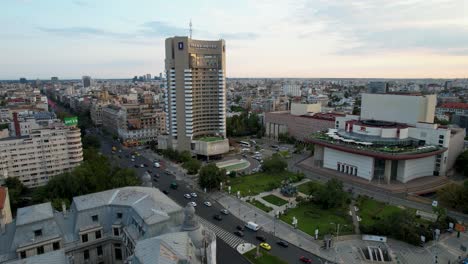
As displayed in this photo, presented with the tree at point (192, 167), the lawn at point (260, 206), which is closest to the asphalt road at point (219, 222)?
the tree at point (192, 167)

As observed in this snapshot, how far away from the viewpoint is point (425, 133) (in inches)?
3098

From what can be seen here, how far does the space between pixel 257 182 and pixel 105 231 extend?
43.9m

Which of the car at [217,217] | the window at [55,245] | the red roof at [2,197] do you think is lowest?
the car at [217,217]

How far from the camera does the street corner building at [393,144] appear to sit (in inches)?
2874

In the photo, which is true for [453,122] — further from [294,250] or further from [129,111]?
[129,111]

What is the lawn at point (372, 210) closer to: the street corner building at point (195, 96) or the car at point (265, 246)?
the car at point (265, 246)

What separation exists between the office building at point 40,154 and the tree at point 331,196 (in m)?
→ 60.8

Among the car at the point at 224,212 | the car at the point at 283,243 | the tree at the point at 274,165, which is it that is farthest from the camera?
the tree at the point at 274,165

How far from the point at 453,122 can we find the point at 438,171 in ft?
218

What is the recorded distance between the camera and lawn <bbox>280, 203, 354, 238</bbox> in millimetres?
51188

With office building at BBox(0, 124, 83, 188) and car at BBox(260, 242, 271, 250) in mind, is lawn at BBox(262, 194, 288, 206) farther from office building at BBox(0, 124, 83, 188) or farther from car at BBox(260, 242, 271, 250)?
Result: office building at BBox(0, 124, 83, 188)

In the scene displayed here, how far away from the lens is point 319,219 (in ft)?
181

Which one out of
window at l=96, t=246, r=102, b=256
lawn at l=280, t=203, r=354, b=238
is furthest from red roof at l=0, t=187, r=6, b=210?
lawn at l=280, t=203, r=354, b=238

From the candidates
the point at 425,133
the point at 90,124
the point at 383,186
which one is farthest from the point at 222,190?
the point at 90,124
